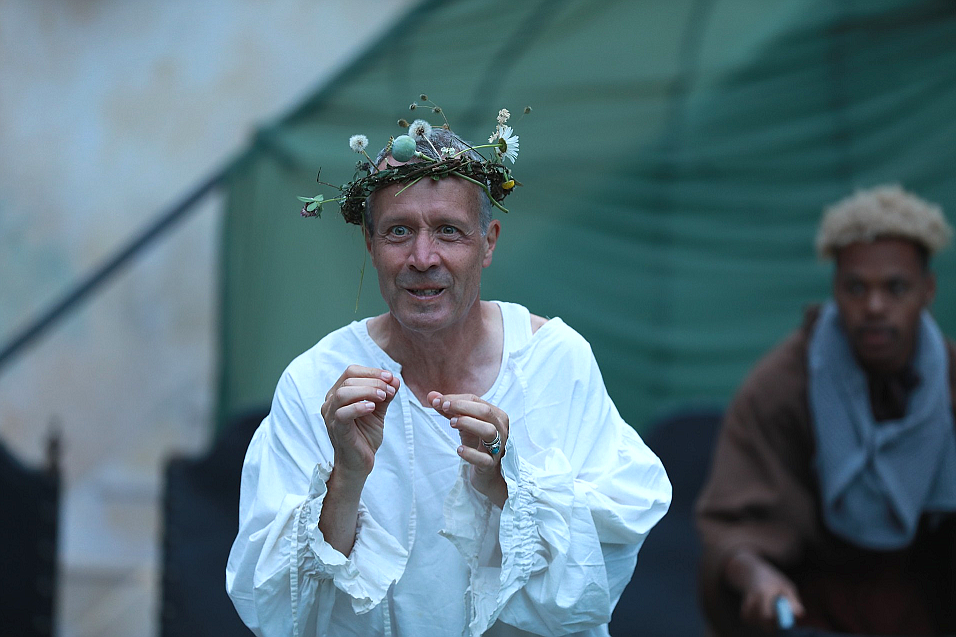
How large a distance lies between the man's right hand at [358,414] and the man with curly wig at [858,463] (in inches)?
90.1

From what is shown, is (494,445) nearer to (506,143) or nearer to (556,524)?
(556,524)

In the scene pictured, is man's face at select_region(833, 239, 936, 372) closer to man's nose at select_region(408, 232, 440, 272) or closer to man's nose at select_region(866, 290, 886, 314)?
man's nose at select_region(866, 290, 886, 314)

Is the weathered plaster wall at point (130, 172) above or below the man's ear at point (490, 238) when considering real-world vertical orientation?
above

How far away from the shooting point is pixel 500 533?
7.45ft

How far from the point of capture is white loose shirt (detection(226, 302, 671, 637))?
7.41ft

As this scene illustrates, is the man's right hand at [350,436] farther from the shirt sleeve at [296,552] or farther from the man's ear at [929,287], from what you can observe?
the man's ear at [929,287]

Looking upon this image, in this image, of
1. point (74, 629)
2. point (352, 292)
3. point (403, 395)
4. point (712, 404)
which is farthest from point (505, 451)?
point (74, 629)

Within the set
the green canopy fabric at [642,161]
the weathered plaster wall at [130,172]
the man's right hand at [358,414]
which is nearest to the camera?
the man's right hand at [358,414]

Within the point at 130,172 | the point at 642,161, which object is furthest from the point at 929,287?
the point at 130,172

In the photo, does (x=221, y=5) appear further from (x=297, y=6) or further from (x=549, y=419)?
(x=549, y=419)

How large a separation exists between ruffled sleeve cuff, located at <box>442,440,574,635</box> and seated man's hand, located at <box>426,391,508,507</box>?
0.03m

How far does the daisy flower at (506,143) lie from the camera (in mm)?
2395

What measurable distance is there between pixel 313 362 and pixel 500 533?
57 cm

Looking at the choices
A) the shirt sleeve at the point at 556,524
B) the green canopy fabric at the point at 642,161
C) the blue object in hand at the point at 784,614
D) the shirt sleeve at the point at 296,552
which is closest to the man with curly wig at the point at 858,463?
the blue object in hand at the point at 784,614
